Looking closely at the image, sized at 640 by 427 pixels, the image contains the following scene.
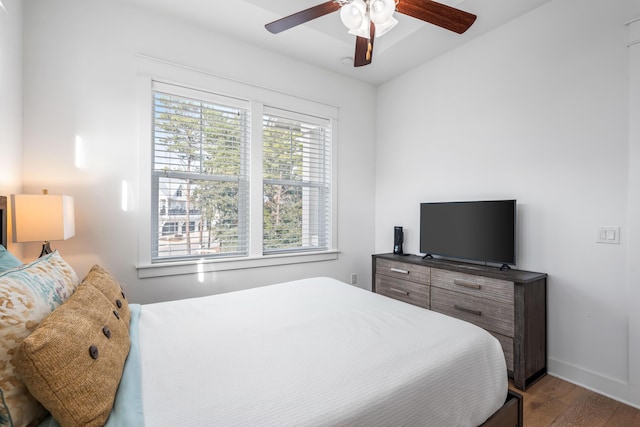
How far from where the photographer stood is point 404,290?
3.01 m

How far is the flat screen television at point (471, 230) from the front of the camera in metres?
2.43

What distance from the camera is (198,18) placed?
8.29ft

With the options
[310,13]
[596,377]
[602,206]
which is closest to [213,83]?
[310,13]

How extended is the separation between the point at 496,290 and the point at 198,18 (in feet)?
10.7

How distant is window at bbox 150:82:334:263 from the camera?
255cm

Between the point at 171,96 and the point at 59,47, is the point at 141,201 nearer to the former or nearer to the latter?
the point at 171,96

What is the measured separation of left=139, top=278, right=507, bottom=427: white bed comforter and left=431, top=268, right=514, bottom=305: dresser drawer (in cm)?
97

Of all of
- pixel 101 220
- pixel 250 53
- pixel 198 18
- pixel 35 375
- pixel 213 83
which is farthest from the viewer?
pixel 250 53

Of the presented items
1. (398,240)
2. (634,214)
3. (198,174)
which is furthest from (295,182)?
(634,214)

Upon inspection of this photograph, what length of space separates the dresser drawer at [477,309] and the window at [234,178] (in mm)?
1338

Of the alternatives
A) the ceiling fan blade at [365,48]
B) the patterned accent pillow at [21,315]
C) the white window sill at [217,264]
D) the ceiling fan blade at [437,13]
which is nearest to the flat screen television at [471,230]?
the white window sill at [217,264]

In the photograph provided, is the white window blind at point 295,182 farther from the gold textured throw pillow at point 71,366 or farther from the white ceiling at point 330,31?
the gold textured throw pillow at point 71,366

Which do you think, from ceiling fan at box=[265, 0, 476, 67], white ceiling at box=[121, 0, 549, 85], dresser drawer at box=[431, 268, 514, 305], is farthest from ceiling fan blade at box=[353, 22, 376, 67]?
dresser drawer at box=[431, 268, 514, 305]

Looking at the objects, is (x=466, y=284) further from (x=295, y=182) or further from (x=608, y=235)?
(x=295, y=182)
